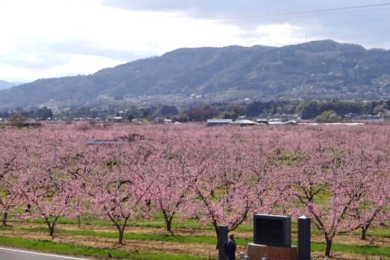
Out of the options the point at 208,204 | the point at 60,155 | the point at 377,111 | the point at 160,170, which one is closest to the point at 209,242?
the point at 208,204

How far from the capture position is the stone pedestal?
2109 centimetres

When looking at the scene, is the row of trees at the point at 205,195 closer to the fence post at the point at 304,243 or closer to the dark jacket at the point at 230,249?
the fence post at the point at 304,243

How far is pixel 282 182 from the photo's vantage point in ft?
106

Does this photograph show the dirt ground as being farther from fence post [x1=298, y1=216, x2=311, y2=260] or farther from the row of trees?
fence post [x1=298, y1=216, x2=311, y2=260]

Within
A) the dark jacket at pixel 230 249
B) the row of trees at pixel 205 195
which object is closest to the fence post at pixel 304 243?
the dark jacket at pixel 230 249

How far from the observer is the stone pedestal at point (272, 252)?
21.1 meters

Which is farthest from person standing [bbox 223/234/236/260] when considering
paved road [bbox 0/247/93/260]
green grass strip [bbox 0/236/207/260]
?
paved road [bbox 0/247/93/260]

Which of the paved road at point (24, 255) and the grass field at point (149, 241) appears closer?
the paved road at point (24, 255)

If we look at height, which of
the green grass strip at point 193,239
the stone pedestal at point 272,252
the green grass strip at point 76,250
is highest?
the stone pedestal at point 272,252

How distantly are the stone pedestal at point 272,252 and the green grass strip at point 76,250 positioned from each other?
339 cm

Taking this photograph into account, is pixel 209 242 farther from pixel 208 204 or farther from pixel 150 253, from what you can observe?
pixel 150 253

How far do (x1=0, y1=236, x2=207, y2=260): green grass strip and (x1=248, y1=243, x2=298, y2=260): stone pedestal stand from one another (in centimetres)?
339

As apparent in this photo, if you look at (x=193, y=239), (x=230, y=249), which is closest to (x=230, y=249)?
(x=230, y=249)

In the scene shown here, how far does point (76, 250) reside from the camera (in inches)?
1032
